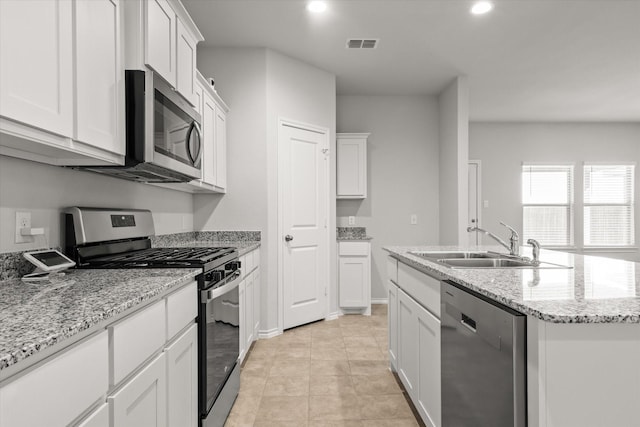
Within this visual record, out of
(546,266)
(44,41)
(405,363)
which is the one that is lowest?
(405,363)

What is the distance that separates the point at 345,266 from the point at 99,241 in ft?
9.49

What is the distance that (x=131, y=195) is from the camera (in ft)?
7.72

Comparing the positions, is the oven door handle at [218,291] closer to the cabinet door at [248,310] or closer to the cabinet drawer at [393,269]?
the cabinet door at [248,310]

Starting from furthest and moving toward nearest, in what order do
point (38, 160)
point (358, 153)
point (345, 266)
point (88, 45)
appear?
point (358, 153)
point (345, 266)
point (38, 160)
point (88, 45)

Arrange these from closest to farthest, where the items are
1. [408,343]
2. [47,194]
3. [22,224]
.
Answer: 1. [22,224]
2. [47,194]
3. [408,343]

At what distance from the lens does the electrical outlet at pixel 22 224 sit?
4.66 ft

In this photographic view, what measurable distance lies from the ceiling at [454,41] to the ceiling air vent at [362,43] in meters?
0.07

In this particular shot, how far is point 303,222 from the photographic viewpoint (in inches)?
152

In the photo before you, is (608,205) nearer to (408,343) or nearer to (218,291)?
(408,343)

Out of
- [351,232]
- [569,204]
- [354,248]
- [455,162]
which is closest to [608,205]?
[569,204]

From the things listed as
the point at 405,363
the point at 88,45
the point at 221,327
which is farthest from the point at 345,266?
the point at 88,45

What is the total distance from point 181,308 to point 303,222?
243cm

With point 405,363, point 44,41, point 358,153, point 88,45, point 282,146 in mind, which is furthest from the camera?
point 358,153

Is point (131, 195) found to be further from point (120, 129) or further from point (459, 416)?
point (459, 416)
